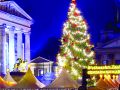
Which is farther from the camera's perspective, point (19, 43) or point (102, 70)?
point (19, 43)

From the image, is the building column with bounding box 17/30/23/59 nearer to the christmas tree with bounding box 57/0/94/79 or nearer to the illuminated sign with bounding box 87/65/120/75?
the christmas tree with bounding box 57/0/94/79

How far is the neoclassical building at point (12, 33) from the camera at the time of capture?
188 feet

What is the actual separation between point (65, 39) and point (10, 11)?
89.0 feet

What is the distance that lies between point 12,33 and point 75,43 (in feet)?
93.1

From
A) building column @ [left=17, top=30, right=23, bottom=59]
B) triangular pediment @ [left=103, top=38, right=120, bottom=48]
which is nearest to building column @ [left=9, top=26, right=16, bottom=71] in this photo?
building column @ [left=17, top=30, right=23, bottom=59]

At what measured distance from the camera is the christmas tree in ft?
112

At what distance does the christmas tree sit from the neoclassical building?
2369 centimetres

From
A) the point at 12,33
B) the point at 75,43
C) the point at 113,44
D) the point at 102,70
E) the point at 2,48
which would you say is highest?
the point at 12,33

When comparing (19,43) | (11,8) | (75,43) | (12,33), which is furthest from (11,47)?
(75,43)

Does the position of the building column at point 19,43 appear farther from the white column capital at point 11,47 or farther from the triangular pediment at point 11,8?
the triangular pediment at point 11,8

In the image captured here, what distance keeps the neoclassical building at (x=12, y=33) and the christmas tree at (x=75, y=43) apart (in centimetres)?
2369

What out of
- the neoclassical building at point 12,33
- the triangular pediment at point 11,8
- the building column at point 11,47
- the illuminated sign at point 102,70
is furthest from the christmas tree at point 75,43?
the building column at point 11,47

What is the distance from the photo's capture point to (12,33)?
61.2m

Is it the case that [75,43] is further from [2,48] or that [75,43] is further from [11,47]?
[11,47]
